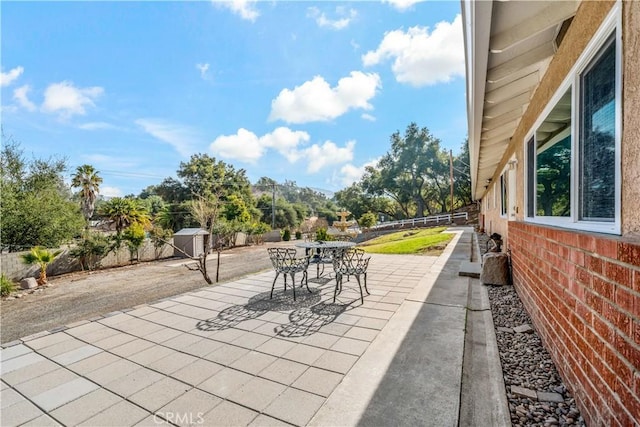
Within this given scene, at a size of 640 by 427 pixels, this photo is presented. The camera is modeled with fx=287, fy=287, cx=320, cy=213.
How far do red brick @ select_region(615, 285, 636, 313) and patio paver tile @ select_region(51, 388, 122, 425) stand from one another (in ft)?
10.6

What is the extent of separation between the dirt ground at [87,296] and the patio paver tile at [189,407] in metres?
4.19

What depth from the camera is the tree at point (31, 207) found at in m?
10.6

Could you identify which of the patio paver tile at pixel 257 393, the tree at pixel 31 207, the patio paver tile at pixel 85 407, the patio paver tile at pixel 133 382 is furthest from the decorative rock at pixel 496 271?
the tree at pixel 31 207

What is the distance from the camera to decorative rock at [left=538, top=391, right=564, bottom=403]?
2.05 metres

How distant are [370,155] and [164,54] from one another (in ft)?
100.0

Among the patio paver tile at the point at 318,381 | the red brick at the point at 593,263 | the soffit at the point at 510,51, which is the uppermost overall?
the soffit at the point at 510,51

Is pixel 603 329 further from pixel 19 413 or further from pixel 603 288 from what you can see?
pixel 19 413

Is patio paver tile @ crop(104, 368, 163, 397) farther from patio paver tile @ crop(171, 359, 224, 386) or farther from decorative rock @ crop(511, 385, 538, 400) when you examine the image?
decorative rock @ crop(511, 385, 538, 400)

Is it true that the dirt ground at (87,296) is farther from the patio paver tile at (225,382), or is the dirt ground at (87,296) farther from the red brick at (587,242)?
the red brick at (587,242)

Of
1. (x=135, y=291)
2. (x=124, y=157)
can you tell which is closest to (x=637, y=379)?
(x=135, y=291)

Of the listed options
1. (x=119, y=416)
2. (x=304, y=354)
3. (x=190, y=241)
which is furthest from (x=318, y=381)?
(x=190, y=241)

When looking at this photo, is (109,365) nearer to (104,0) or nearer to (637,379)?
(637,379)

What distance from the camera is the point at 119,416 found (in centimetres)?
203

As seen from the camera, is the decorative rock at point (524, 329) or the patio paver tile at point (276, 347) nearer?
the patio paver tile at point (276, 347)
